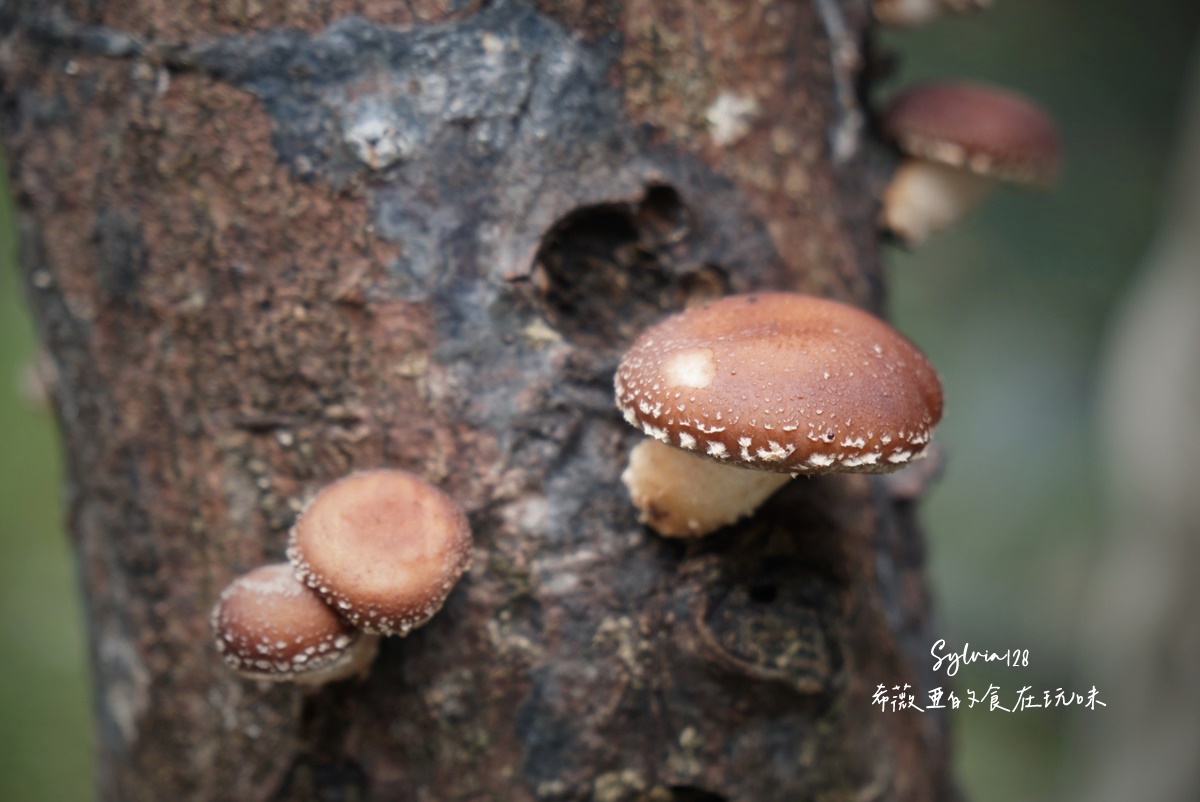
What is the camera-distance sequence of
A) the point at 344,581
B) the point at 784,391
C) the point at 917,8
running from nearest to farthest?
the point at 784,391 < the point at 344,581 < the point at 917,8

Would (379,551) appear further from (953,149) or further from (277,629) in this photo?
(953,149)

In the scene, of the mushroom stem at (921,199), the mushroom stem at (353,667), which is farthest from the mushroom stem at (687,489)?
the mushroom stem at (921,199)

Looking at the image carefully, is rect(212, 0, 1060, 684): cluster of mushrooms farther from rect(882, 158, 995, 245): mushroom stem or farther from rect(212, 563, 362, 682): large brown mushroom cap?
rect(882, 158, 995, 245): mushroom stem

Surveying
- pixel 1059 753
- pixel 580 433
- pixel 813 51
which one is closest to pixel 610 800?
pixel 580 433

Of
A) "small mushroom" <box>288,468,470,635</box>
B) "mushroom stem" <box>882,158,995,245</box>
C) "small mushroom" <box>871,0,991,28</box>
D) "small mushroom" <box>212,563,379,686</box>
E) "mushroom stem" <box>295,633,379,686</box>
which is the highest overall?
"small mushroom" <box>871,0,991,28</box>

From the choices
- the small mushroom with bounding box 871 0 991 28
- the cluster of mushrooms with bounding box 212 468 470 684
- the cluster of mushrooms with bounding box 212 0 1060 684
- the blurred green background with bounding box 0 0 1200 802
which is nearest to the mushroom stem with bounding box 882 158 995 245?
the small mushroom with bounding box 871 0 991 28

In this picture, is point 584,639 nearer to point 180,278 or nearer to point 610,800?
point 610,800

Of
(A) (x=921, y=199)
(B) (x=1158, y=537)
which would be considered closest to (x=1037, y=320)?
(B) (x=1158, y=537)
